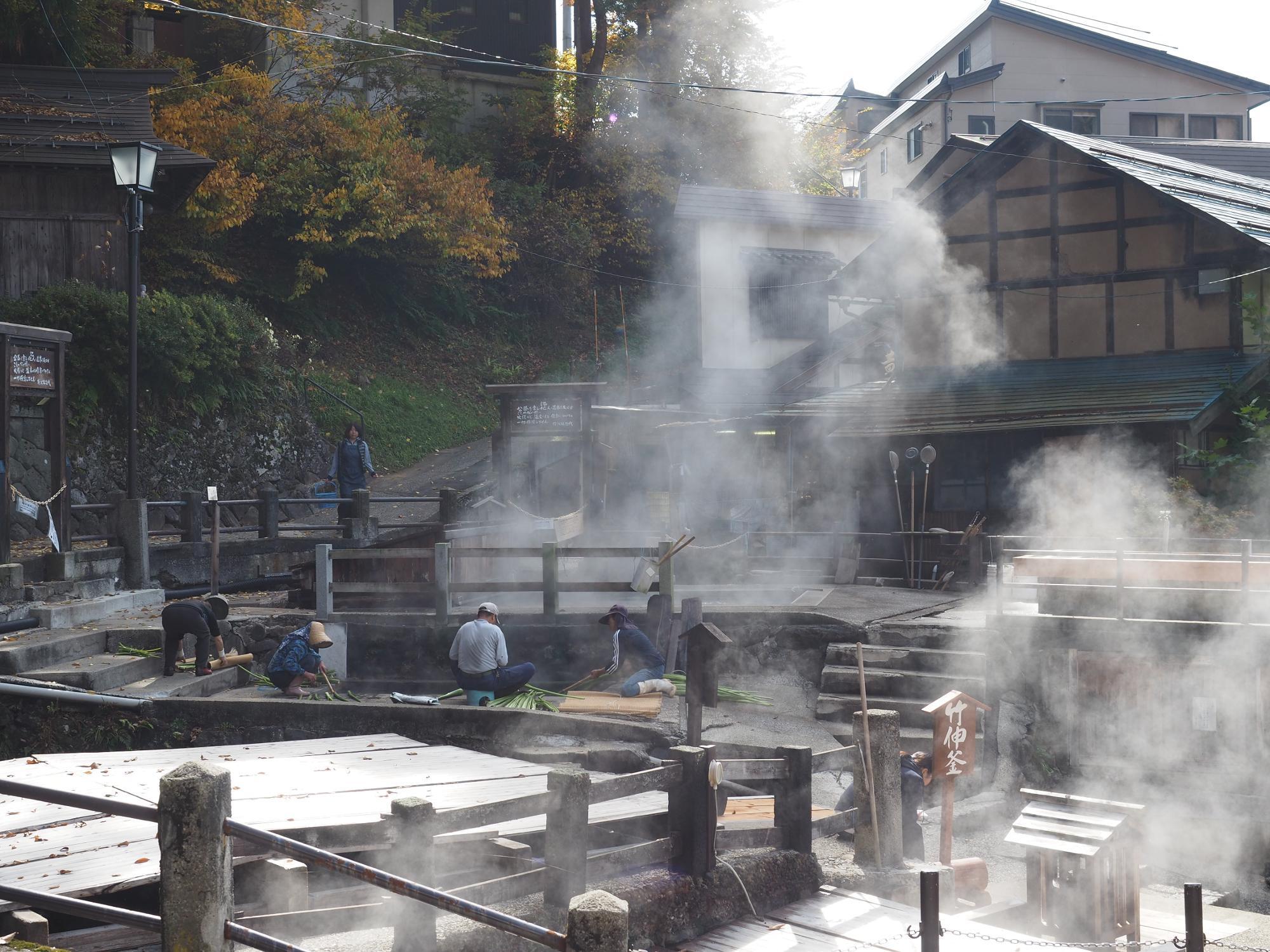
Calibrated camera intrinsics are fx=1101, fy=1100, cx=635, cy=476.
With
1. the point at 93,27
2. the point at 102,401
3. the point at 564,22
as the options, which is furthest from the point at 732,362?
the point at 564,22

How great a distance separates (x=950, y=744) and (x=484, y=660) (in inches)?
204

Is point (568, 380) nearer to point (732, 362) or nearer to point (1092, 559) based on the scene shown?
point (732, 362)

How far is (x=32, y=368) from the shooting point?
14.1 metres

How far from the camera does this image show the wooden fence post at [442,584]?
14633mm

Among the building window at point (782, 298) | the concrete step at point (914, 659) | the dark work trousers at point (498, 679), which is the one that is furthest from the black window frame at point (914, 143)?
the dark work trousers at point (498, 679)

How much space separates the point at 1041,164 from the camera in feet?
73.9

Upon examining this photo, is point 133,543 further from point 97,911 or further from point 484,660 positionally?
point 97,911

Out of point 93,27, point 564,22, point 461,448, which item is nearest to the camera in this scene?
point 93,27

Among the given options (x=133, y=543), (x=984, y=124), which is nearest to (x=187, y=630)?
(x=133, y=543)

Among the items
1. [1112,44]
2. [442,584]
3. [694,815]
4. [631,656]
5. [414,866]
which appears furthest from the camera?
[1112,44]

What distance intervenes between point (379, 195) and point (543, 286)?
890 cm

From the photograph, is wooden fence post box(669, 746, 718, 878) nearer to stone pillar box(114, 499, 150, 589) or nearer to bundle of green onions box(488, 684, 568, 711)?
bundle of green onions box(488, 684, 568, 711)

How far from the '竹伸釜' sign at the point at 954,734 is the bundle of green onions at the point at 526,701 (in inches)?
167

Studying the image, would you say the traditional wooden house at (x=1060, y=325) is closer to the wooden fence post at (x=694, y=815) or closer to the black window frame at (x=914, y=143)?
the wooden fence post at (x=694, y=815)
